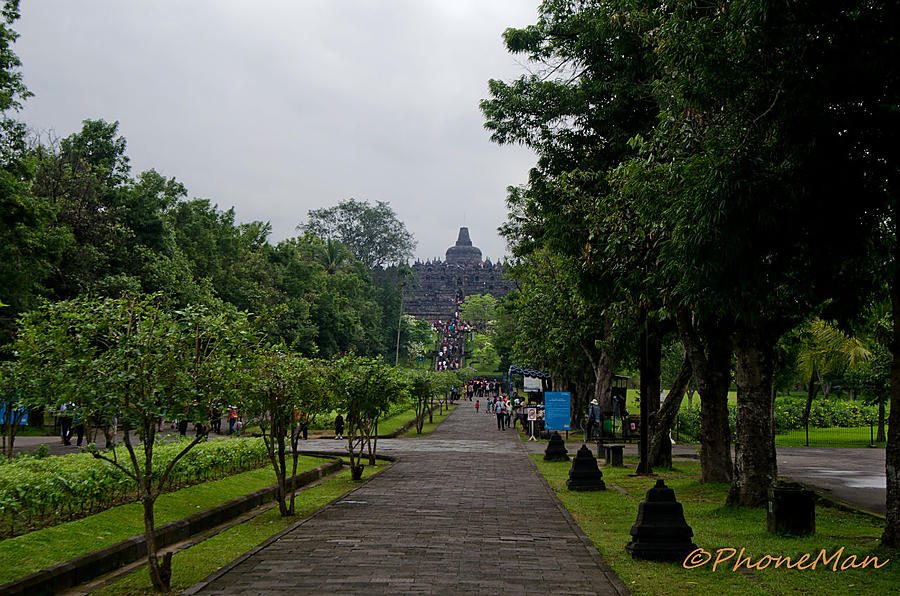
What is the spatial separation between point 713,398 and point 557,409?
507 inches

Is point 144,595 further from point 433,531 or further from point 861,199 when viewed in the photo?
point 861,199

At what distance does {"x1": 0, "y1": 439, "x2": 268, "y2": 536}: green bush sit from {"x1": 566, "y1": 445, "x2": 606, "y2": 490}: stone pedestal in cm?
664

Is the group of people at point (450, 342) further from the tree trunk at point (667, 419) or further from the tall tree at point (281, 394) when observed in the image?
the tall tree at point (281, 394)

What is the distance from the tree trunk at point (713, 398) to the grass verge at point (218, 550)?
7.17 metres

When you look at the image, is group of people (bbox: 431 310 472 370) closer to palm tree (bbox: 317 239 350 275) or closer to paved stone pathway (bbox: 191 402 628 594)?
palm tree (bbox: 317 239 350 275)

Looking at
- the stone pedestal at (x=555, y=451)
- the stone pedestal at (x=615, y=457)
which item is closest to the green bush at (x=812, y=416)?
the stone pedestal at (x=555, y=451)

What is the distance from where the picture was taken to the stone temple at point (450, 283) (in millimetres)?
125062

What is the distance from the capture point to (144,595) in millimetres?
6461

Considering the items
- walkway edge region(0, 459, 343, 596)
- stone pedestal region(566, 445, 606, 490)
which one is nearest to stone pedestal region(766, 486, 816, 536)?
stone pedestal region(566, 445, 606, 490)

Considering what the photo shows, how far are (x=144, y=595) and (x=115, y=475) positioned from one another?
2710 mm

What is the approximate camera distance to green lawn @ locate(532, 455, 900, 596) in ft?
21.5

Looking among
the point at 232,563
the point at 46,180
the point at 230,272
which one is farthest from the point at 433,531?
the point at 230,272

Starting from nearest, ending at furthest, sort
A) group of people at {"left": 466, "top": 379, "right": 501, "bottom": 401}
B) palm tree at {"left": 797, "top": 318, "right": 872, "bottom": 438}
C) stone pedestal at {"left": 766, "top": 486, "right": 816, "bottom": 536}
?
stone pedestal at {"left": 766, "top": 486, "right": 816, "bottom": 536}, palm tree at {"left": 797, "top": 318, "right": 872, "bottom": 438}, group of people at {"left": 466, "top": 379, "right": 501, "bottom": 401}

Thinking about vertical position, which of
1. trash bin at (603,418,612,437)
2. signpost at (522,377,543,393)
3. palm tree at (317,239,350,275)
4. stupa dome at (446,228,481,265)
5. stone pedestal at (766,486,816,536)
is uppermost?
stupa dome at (446,228,481,265)
